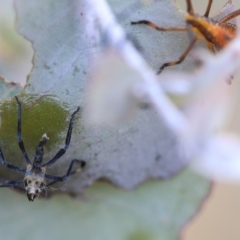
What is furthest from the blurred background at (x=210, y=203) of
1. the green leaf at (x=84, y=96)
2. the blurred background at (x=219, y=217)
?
the green leaf at (x=84, y=96)

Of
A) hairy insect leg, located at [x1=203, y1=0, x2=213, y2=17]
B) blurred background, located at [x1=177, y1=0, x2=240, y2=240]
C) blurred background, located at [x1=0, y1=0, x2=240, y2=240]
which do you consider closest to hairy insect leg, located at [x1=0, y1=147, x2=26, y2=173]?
blurred background, located at [x1=0, y1=0, x2=240, y2=240]

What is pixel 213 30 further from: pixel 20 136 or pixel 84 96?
pixel 20 136

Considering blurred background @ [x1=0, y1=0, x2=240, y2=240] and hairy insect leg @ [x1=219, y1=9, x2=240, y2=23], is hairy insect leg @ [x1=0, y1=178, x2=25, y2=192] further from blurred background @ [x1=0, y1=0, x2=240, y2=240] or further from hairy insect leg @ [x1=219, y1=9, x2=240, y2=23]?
hairy insect leg @ [x1=219, y1=9, x2=240, y2=23]

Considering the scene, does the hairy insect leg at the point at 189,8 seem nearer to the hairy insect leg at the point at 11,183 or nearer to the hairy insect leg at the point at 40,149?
the hairy insect leg at the point at 40,149

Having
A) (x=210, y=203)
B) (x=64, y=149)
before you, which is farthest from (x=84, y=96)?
(x=210, y=203)

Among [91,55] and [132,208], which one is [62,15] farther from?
[132,208]

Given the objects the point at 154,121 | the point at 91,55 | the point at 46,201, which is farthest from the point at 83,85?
the point at 46,201
